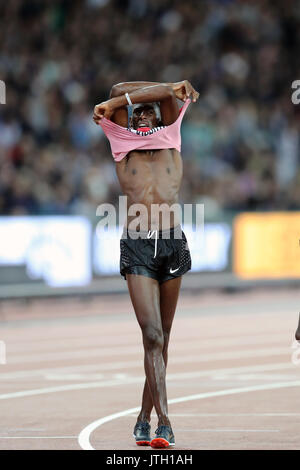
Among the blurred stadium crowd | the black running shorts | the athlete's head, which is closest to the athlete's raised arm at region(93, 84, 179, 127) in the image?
the athlete's head

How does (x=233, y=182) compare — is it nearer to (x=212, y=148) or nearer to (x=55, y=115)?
(x=212, y=148)

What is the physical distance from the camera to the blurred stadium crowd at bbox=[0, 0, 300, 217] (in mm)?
21047

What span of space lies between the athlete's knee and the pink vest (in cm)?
132

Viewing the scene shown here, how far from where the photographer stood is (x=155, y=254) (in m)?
8.38

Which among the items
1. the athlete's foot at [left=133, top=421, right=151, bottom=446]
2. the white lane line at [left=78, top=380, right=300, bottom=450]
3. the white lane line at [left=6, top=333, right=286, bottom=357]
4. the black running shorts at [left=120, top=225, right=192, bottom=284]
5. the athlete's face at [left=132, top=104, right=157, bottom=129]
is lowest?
the white lane line at [left=6, top=333, right=286, bottom=357]

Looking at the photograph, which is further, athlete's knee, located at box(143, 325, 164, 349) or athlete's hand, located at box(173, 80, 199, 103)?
athlete's hand, located at box(173, 80, 199, 103)

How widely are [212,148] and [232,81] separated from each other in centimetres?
271

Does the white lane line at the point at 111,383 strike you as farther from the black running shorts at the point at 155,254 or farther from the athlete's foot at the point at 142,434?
the black running shorts at the point at 155,254

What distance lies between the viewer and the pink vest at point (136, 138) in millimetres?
8406

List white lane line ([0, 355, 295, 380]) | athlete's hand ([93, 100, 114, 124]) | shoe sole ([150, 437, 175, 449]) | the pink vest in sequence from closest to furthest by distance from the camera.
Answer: shoe sole ([150, 437, 175, 449])
athlete's hand ([93, 100, 114, 124])
the pink vest
white lane line ([0, 355, 295, 380])

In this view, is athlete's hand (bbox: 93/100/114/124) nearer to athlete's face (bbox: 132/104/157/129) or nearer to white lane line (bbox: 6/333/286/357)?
athlete's face (bbox: 132/104/157/129)

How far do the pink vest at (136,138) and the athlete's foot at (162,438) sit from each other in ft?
6.69

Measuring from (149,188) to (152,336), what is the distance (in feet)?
3.64

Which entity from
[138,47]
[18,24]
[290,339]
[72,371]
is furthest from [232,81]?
[72,371]
